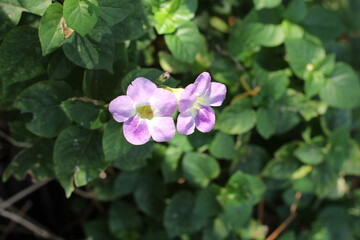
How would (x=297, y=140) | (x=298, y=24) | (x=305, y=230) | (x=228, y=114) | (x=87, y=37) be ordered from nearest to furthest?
(x=87, y=37) → (x=228, y=114) → (x=298, y=24) → (x=297, y=140) → (x=305, y=230)

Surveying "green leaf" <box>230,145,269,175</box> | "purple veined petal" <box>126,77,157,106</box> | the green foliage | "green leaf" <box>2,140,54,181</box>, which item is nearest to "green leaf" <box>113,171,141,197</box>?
the green foliage

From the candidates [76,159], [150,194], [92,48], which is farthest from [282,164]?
[92,48]

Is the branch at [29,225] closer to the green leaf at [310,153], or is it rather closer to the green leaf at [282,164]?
the green leaf at [282,164]

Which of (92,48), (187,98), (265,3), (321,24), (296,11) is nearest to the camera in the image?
(187,98)

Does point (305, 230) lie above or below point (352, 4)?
below

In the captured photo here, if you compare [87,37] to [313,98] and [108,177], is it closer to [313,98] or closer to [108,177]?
[108,177]

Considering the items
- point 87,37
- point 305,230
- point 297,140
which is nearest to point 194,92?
point 87,37

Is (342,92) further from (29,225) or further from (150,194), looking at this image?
(29,225)
